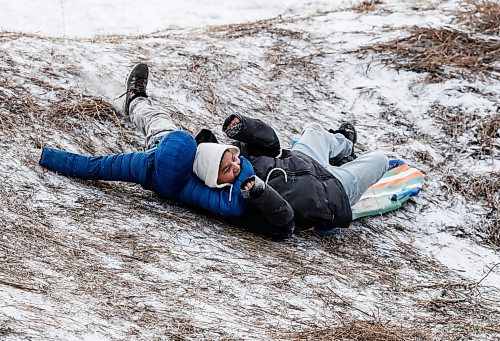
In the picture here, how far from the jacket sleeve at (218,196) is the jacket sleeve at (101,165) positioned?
30cm

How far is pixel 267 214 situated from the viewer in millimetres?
4711

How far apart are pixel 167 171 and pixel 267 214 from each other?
2.36 ft

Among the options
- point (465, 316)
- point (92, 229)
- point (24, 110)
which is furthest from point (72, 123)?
point (465, 316)

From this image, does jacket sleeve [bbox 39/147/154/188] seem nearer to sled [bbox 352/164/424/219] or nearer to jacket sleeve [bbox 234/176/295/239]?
jacket sleeve [bbox 234/176/295/239]

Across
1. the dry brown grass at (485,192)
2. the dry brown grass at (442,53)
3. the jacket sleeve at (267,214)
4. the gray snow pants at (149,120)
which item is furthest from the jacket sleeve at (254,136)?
the dry brown grass at (442,53)

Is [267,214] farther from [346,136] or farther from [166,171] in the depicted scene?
[346,136]

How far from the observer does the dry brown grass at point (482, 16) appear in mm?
7984

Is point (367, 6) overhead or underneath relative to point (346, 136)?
overhead

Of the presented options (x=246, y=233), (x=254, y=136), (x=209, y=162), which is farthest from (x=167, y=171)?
(x=254, y=136)

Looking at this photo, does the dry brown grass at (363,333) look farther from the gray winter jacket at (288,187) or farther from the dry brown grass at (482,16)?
the dry brown grass at (482,16)

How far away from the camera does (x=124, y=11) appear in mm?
11086

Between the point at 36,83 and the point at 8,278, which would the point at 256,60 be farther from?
the point at 8,278

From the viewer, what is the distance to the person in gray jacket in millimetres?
4754

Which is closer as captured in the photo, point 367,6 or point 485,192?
point 485,192
